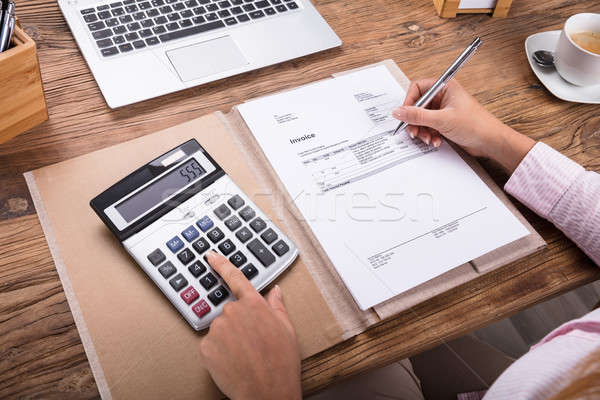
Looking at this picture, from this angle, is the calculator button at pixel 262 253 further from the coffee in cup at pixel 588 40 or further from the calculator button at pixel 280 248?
the coffee in cup at pixel 588 40

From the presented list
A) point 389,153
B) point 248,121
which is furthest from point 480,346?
point 248,121

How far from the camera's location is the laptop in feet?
2.25

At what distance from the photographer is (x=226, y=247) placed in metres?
0.54

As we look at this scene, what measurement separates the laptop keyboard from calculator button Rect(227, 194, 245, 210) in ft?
0.97

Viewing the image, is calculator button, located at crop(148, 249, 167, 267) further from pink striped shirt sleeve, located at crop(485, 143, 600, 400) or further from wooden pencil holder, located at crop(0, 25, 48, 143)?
pink striped shirt sleeve, located at crop(485, 143, 600, 400)

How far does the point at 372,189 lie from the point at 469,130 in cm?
16

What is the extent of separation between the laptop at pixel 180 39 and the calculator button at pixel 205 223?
Result: 0.73 feet

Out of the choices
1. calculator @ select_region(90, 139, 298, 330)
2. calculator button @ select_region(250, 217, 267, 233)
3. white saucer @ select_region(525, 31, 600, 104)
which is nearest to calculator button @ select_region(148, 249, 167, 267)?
calculator @ select_region(90, 139, 298, 330)

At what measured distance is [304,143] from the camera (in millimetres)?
645

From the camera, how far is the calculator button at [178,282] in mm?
511

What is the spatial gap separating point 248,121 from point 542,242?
1.30 ft

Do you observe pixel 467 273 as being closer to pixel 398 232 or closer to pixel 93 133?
pixel 398 232

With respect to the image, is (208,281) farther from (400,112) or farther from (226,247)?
(400,112)

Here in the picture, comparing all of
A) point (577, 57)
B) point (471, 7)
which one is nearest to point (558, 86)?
point (577, 57)
